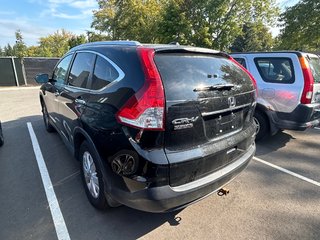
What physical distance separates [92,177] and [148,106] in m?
1.32

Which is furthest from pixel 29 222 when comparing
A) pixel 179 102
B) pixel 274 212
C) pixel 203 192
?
pixel 274 212

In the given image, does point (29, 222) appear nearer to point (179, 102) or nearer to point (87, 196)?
point (87, 196)

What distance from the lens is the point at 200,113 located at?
7.16ft

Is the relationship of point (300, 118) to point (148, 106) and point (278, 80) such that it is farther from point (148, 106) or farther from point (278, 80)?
point (148, 106)

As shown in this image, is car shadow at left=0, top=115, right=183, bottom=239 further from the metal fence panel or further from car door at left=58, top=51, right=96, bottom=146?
the metal fence panel

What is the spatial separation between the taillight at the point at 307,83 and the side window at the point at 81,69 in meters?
3.76

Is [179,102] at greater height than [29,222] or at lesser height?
greater

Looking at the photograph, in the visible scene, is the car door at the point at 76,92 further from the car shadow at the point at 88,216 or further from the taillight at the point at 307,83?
the taillight at the point at 307,83

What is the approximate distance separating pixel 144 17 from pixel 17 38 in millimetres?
13690

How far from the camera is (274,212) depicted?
280cm

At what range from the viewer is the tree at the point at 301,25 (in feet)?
54.2

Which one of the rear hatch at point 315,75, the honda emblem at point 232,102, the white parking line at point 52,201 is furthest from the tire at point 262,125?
the white parking line at point 52,201

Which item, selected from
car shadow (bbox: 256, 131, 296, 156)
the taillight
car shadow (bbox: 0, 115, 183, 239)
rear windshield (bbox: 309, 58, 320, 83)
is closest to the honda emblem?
car shadow (bbox: 0, 115, 183, 239)

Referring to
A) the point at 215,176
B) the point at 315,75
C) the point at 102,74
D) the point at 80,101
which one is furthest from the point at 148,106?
the point at 315,75
